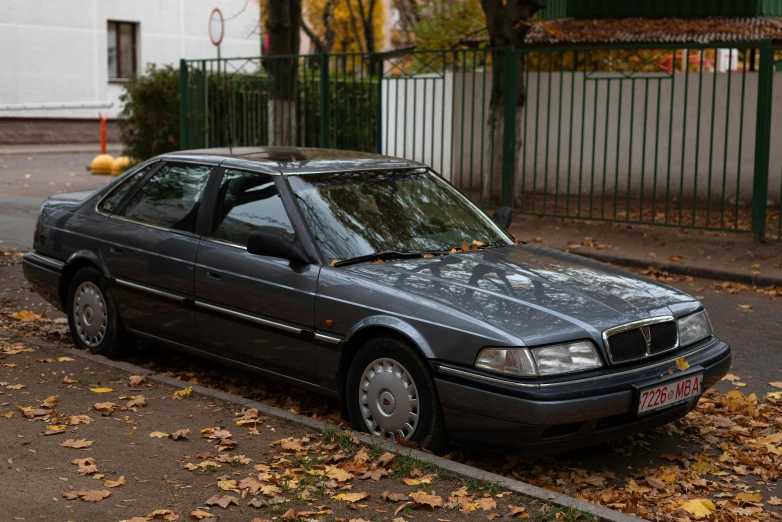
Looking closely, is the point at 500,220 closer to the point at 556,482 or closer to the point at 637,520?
the point at 556,482

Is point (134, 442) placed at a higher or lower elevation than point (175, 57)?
lower

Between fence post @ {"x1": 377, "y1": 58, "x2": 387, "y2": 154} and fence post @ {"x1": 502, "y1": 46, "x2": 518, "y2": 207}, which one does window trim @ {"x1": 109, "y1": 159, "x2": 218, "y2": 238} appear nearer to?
fence post @ {"x1": 502, "y1": 46, "x2": 518, "y2": 207}

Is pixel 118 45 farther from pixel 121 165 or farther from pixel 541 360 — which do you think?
pixel 541 360

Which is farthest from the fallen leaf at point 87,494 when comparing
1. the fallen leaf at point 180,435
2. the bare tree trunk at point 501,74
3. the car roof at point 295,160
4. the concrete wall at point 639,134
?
the concrete wall at point 639,134

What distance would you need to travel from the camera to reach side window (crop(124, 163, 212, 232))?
6863 millimetres

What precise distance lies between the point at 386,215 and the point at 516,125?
27.6 ft

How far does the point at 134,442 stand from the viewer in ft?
18.1

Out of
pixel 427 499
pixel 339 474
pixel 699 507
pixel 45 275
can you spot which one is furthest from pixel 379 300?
pixel 45 275

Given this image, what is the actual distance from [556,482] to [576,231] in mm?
8714

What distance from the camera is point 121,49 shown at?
36.3 meters

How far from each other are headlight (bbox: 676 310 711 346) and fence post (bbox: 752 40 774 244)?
21.6 ft

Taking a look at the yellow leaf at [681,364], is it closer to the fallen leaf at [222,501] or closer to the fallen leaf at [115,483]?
the fallen leaf at [222,501]

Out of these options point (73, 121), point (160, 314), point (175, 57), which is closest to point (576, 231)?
point (160, 314)

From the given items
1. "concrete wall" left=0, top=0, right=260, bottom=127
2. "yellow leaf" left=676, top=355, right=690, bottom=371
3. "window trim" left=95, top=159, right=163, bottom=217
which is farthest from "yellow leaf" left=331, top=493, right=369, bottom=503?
"concrete wall" left=0, top=0, right=260, bottom=127
